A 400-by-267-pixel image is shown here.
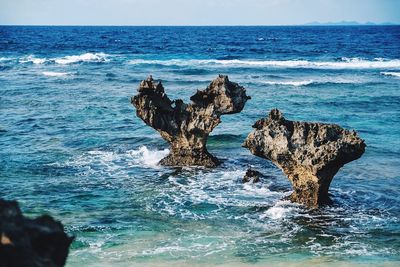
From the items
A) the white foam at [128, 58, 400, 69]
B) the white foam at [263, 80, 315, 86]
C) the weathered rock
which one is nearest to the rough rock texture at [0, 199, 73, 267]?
the weathered rock

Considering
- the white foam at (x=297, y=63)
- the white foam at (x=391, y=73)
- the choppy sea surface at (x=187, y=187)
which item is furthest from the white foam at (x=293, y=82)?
the white foam at (x=297, y=63)

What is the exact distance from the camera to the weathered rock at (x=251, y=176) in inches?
831

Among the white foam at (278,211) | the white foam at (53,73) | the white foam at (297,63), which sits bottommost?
the white foam at (278,211)

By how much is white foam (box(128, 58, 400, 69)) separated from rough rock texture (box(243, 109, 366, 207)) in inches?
1978

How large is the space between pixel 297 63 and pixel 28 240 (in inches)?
2706

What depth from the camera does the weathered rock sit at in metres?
21.1

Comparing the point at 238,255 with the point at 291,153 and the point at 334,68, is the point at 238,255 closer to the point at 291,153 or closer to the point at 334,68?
the point at 291,153

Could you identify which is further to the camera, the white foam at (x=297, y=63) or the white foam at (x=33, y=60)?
the white foam at (x=33, y=60)

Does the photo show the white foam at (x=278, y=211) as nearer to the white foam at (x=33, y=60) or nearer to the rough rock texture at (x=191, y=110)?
the rough rock texture at (x=191, y=110)

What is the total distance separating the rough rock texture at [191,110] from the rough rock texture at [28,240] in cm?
1670

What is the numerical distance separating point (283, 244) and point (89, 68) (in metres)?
53.0

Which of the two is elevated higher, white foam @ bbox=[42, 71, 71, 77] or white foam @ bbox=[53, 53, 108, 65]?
white foam @ bbox=[53, 53, 108, 65]

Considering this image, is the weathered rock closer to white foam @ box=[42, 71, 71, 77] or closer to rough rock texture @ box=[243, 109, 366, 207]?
rough rock texture @ box=[243, 109, 366, 207]

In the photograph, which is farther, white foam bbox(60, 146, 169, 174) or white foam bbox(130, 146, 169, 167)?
white foam bbox(130, 146, 169, 167)
